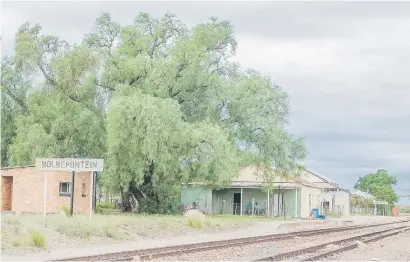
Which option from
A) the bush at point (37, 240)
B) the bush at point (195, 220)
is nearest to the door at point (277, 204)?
the bush at point (195, 220)

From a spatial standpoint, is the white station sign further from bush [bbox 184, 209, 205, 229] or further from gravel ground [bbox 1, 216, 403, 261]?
bush [bbox 184, 209, 205, 229]

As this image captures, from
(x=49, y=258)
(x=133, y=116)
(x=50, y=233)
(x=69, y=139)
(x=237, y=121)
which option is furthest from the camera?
(x=237, y=121)

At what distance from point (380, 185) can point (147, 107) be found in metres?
132

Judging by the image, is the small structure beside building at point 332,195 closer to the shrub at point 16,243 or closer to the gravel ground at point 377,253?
the gravel ground at point 377,253

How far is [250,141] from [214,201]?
1420 centimetres

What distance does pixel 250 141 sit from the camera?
46.7 metres

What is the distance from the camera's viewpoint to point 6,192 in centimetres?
3941

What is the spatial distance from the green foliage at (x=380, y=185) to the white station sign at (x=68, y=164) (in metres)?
127

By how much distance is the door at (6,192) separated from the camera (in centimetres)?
3886

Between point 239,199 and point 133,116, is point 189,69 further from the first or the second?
point 239,199

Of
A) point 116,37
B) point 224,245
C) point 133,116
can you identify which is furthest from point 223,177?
point 224,245

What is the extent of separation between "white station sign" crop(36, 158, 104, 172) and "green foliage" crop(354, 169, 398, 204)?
418ft

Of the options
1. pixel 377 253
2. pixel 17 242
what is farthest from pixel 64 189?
A: pixel 377 253

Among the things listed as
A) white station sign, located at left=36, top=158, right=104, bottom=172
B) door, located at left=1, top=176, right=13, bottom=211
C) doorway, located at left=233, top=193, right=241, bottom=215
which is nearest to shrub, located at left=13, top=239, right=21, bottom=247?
white station sign, located at left=36, top=158, right=104, bottom=172
